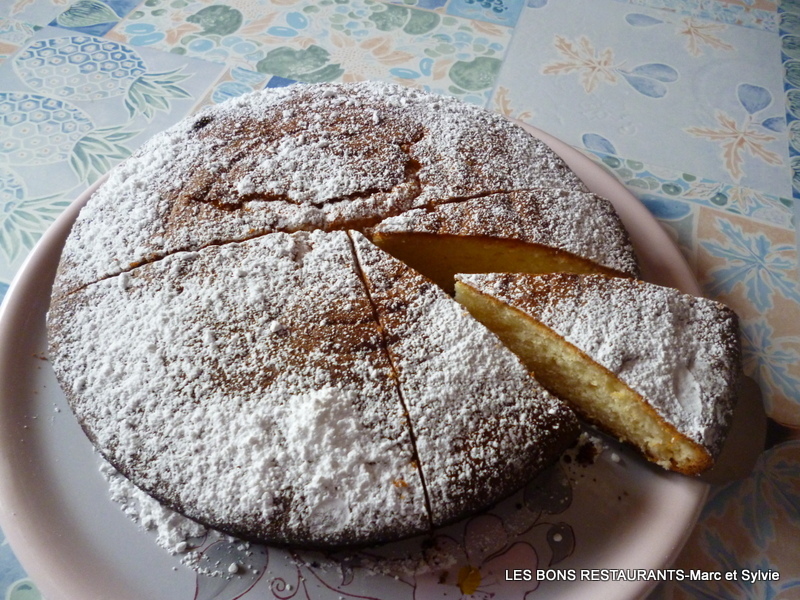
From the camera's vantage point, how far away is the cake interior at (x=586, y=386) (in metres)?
1.25

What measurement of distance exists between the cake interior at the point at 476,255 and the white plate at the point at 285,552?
1.47ft

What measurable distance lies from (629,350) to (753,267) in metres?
0.85

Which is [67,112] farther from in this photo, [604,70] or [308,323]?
[604,70]

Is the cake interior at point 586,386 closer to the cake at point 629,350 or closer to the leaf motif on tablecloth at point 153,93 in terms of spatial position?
the cake at point 629,350

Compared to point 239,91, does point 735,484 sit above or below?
below

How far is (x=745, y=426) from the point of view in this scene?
142 cm

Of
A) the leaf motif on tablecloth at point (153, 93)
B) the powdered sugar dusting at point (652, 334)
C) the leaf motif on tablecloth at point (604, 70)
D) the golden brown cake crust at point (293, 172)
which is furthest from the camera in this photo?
the leaf motif on tablecloth at point (604, 70)

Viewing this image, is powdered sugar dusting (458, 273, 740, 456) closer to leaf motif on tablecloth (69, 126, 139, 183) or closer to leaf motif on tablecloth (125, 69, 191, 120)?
leaf motif on tablecloth (69, 126, 139, 183)

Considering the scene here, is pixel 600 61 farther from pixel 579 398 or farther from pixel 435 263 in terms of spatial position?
pixel 579 398

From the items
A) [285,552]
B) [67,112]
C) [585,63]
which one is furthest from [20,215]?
[585,63]

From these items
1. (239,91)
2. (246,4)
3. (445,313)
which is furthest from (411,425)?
(246,4)

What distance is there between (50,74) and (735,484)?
263 centimetres

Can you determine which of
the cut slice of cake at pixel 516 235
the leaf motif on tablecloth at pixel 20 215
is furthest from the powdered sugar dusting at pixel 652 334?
the leaf motif on tablecloth at pixel 20 215

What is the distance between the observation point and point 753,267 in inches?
72.5
